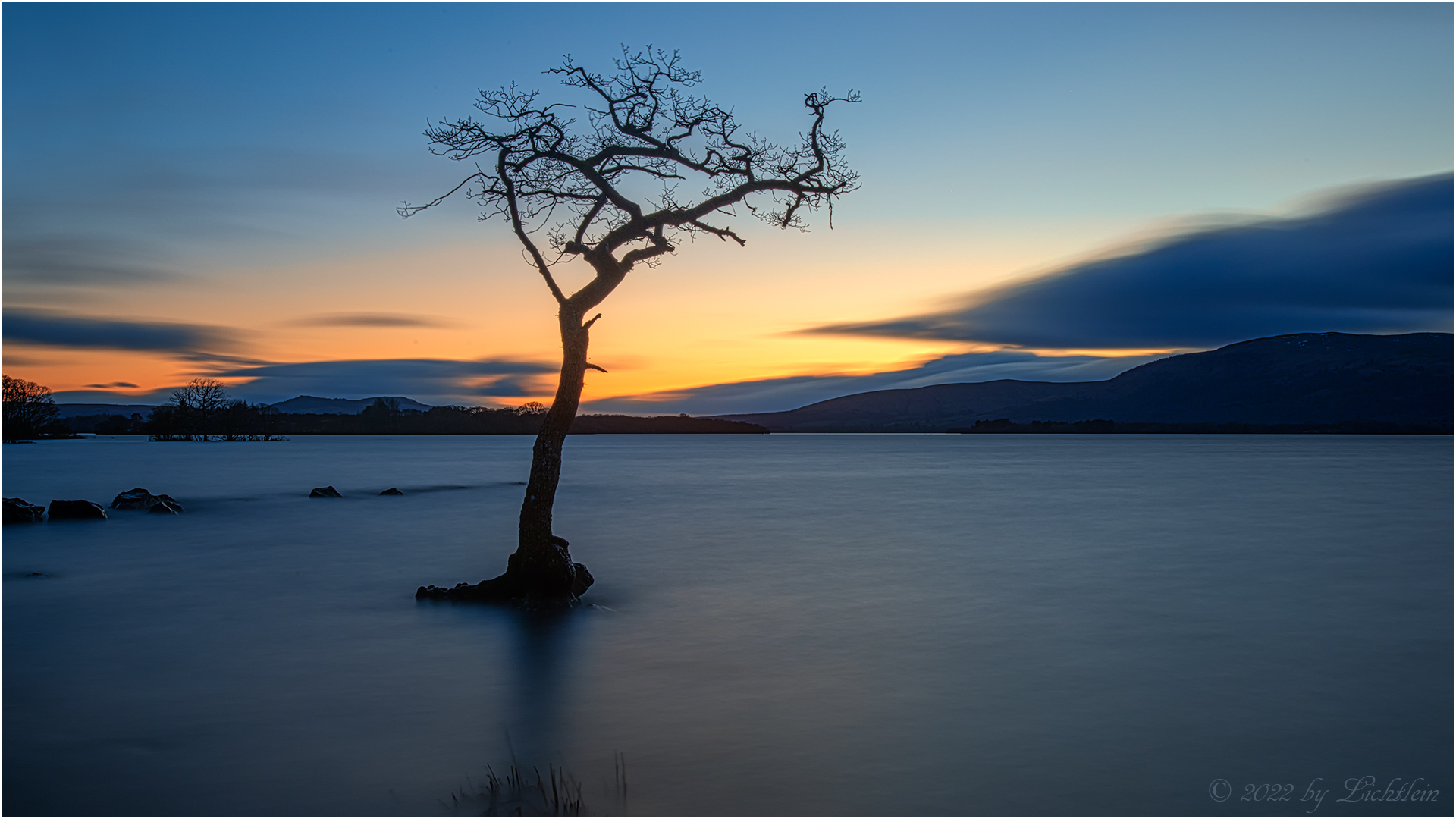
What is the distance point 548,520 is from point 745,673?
447cm

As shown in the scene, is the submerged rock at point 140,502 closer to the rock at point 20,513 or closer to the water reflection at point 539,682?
the rock at point 20,513

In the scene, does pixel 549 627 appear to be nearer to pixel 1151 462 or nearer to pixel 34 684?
pixel 34 684

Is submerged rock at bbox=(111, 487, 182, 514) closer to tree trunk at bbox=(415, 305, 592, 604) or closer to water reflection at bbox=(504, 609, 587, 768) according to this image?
tree trunk at bbox=(415, 305, 592, 604)

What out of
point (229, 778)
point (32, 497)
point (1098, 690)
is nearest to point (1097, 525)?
point (1098, 690)

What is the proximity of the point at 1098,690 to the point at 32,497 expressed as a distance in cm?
4599

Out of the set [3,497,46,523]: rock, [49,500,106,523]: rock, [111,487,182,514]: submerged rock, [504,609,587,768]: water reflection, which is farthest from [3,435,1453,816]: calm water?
[111,487,182,514]: submerged rock

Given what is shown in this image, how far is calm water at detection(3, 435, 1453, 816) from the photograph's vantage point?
673 cm

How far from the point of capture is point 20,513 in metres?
24.7

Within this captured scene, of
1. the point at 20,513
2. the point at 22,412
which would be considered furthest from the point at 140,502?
the point at 22,412

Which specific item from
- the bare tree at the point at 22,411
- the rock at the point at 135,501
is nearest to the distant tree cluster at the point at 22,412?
the bare tree at the point at 22,411

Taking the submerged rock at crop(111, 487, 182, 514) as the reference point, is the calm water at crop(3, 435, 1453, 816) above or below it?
below

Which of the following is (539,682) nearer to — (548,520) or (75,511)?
(548,520)

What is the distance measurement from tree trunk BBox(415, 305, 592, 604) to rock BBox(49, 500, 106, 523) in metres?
18.8

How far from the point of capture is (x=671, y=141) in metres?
13.5
